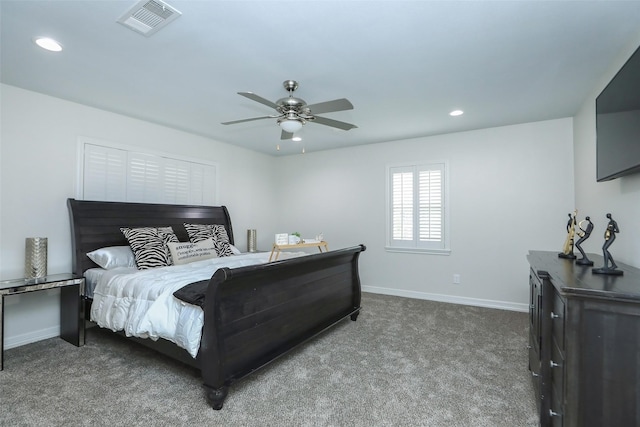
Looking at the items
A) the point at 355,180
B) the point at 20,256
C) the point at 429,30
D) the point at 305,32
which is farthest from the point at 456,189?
the point at 20,256

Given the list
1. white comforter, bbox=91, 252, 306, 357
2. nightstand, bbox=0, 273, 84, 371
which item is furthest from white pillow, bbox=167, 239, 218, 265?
nightstand, bbox=0, 273, 84, 371

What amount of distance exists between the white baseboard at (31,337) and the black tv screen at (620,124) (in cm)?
512

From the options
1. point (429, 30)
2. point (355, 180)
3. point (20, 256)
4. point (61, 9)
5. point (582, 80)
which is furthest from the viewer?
point (355, 180)

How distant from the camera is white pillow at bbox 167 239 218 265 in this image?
3551mm

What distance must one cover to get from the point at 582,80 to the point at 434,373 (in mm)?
2917

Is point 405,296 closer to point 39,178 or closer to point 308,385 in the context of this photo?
point 308,385

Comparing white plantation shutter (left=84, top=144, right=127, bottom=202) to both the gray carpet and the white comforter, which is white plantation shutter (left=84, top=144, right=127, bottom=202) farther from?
the gray carpet

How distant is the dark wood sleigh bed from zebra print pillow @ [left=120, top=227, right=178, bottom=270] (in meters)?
0.27

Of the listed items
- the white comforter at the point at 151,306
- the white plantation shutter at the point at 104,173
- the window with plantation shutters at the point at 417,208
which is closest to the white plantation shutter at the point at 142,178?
the white plantation shutter at the point at 104,173

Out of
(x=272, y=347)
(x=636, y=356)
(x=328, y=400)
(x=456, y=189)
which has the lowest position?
(x=328, y=400)

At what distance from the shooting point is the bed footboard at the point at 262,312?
2.06m

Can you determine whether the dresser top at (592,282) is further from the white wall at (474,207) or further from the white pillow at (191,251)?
the white pillow at (191,251)

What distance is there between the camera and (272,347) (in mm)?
2574

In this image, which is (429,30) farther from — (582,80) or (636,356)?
(636,356)
